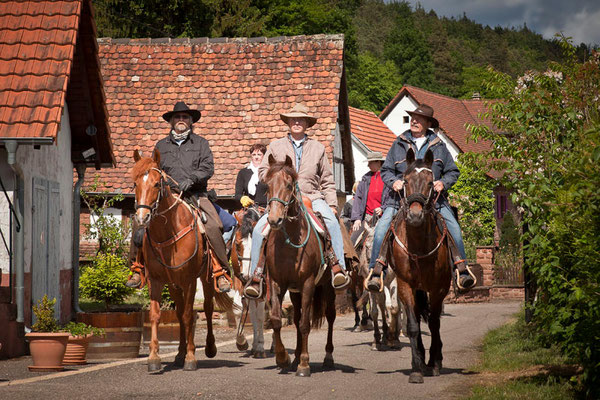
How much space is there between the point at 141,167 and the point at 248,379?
2.82m

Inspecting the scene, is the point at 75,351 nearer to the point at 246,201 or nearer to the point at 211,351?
the point at 211,351

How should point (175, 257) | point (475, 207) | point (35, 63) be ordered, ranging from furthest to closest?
1. point (475, 207)
2. point (35, 63)
3. point (175, 257)

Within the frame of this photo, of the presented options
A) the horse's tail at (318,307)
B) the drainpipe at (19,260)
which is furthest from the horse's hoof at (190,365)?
the drainpipe at (19,260)

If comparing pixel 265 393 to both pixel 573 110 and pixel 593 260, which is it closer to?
pixel 593 260

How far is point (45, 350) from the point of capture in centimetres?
1183

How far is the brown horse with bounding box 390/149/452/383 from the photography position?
10.4 meters

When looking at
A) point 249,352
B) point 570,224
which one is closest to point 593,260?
point 570,224

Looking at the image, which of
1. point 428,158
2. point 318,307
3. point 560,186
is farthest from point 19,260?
point 560,186

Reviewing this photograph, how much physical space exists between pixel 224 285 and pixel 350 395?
335 cm

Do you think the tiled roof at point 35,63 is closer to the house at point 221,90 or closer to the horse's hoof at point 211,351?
the horse's hoof at point 211,351

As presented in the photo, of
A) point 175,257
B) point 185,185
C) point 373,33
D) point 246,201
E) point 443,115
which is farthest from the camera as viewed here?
point 373,33

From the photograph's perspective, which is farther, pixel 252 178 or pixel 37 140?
pixel 252 178

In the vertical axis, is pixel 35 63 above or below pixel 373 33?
below

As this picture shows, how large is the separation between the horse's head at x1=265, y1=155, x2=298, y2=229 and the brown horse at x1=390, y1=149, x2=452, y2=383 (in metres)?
1.32
